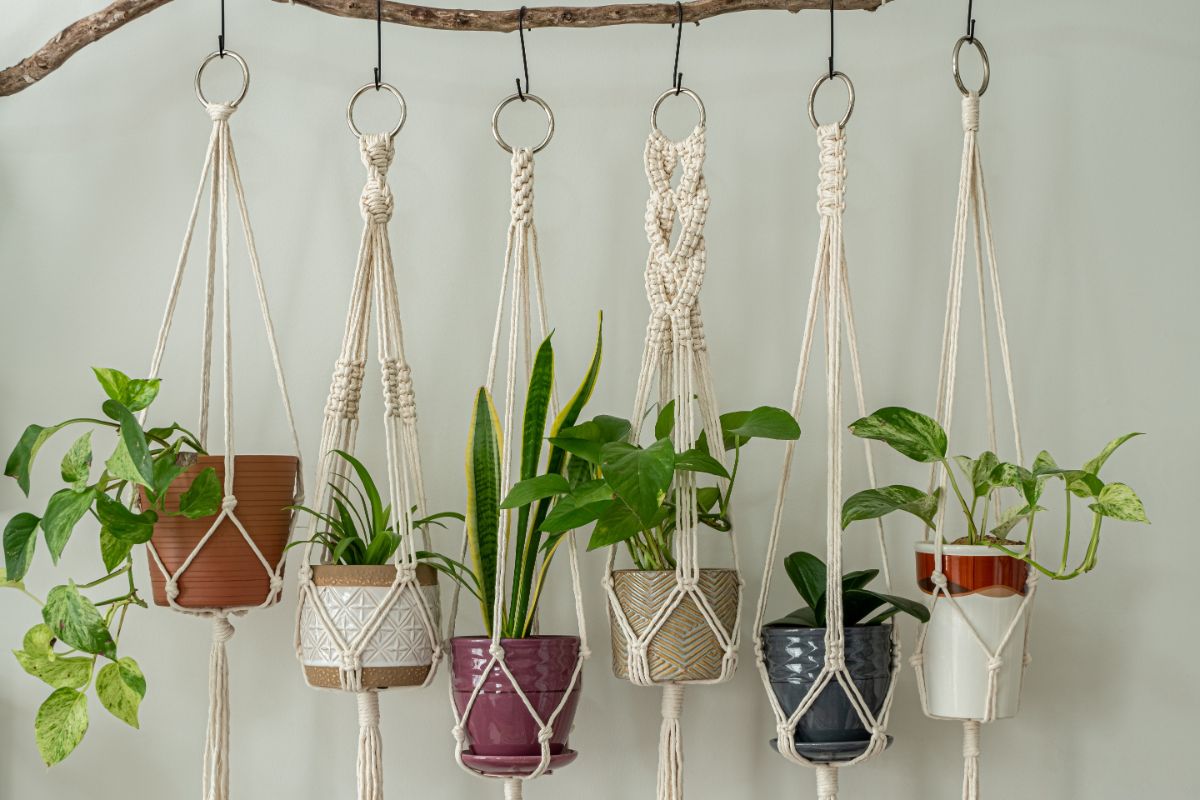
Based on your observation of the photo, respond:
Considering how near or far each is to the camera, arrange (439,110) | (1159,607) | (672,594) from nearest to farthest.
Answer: (672,594) < (1159,607) < (439,110)

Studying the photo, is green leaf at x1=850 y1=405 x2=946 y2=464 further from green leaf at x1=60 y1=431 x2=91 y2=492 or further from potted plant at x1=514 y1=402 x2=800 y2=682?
green leaf at x1=60 y1=431 x2=91 y2=492

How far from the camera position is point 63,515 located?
1081mm

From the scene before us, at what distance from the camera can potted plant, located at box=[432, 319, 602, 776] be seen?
112cm

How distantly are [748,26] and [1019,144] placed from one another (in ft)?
1.29

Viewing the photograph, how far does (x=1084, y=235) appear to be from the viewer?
4.54ft

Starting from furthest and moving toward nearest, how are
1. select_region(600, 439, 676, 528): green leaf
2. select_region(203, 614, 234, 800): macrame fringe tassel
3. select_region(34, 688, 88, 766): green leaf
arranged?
select_region(203, 614, 234, 800): macrame fringe tassel
select_region(34, 688, 88, 766): green leaf
select_region(600, 439, 676, 528): green leaf

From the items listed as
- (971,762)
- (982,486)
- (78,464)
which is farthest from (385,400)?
(971,762)

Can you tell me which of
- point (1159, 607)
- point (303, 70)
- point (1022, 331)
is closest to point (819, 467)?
point (1022, 331)

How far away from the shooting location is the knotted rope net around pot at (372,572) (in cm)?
114

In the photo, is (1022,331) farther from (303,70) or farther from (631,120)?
(303,70)

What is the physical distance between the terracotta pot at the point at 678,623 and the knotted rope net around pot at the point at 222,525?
405 millimetres

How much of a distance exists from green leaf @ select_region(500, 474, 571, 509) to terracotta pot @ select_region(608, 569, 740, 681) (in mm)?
132

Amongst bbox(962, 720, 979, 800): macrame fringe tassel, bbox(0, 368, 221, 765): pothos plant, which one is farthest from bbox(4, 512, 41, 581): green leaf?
bbox(962, 720, 979, 800): macrame fringe tassel

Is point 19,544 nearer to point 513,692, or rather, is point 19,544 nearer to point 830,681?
point 513,692
